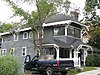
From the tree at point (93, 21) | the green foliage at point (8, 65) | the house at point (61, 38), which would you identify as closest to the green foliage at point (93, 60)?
the house at point (61, 38)

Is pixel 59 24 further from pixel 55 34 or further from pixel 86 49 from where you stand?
pixel 86 49

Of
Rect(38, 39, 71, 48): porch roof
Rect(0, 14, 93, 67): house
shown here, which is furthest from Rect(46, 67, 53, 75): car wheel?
Rect(38, 39, 71, 48): porch roof

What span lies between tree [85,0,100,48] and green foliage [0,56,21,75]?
31.7m

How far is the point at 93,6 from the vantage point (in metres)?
46.7

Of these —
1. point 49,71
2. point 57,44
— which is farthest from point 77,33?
point 49,71

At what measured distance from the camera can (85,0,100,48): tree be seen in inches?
1705

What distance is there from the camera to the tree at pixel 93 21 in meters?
43.3

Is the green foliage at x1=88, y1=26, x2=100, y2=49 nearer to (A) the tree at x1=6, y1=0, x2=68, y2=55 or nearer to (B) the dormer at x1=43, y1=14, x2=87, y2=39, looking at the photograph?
(B) the dormer at x1=43, y1=14, x2=87, y2=39

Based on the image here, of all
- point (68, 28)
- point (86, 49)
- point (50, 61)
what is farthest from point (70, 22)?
point (50, 61)

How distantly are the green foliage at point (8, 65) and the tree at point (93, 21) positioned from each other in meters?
31.7

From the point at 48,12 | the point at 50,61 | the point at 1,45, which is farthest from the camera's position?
the point at 1,45

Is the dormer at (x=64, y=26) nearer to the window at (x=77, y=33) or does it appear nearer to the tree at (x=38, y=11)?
the window at (x=77, y=33)

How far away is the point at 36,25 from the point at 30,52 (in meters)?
8.45

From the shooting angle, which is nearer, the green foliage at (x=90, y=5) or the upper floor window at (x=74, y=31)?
the upper floor window at (x=74, y=31)
